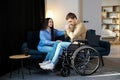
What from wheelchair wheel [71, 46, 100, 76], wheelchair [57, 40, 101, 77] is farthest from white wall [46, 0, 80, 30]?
wheelchair wheel [71, 46, 100, 76]

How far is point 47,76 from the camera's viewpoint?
437cm

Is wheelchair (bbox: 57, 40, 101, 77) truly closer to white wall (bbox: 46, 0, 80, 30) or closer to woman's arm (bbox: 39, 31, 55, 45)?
woman's arm (bbox: 39, 31, 55, 45)

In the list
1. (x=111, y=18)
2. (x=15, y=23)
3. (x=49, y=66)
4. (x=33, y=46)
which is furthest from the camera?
(x=111, y=18)

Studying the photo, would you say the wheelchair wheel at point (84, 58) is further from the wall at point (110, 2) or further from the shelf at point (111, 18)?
the wall at point (110, 2)

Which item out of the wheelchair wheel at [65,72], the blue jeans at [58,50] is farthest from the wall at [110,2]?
the wheelchair wheel at [65,72]

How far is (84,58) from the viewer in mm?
4348

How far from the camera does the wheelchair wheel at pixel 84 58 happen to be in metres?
4.20

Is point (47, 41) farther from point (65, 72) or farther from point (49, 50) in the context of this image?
point (65, 72)

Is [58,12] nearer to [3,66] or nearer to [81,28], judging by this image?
[81,28]

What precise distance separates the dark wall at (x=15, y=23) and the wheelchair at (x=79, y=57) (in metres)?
1.01

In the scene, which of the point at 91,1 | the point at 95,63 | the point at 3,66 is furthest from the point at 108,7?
the point at 3,66

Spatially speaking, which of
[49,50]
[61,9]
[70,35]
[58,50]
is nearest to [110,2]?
[61,9]

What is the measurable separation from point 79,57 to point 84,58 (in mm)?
→ 109

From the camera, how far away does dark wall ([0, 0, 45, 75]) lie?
14.3ft
